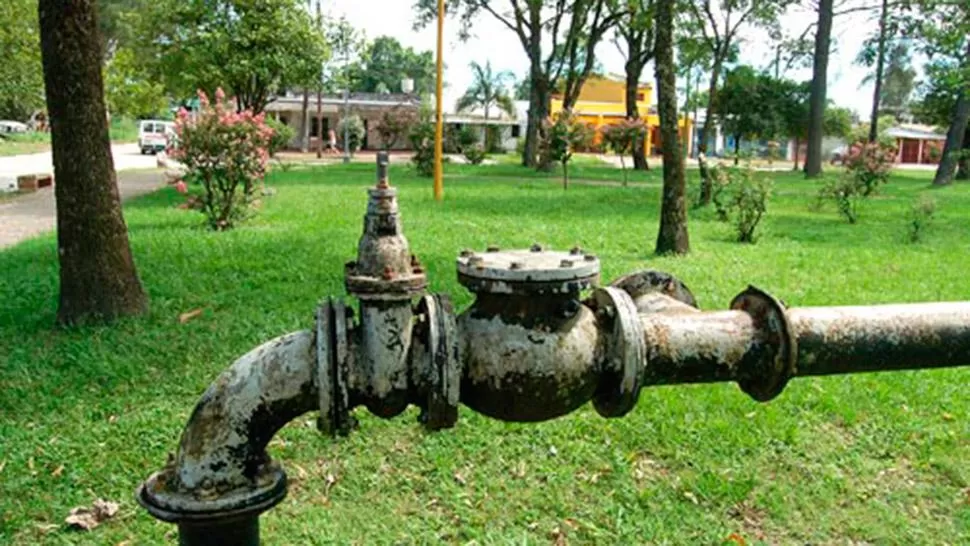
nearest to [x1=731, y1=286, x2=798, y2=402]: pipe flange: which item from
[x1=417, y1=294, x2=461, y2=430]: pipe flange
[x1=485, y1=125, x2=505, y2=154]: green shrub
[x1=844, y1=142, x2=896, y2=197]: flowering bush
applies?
[x1=417, y1=294, x2=461, y2=430]: pipe flange

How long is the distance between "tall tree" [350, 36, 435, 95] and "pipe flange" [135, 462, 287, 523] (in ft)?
238

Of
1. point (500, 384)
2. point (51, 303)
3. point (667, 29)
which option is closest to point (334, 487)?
point (500, 384)

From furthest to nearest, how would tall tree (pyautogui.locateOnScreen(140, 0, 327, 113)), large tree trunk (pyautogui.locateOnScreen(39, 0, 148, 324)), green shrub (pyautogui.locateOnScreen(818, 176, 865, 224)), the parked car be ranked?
the parked car → tall tree (pyautogui.locateOnScreen(140, 0, 327, 113)) → green shrub (pyautogui.locateOnScreen(818, 176, 865, 224)) → large tree trunk (pyautogui.locateOnScreen(39, 0, 148, 324))

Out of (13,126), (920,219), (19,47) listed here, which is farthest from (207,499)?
(13,126)

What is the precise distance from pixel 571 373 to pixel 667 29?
370 inches

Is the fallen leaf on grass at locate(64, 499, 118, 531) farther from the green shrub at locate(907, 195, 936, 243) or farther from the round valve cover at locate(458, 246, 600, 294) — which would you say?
the green shrub at locate(907, 195, 936, 243)

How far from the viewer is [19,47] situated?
61.7 ft

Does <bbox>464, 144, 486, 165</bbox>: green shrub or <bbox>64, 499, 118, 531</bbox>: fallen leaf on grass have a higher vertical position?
<bbox>464, 144, 486, 165</bbox>: green shrub

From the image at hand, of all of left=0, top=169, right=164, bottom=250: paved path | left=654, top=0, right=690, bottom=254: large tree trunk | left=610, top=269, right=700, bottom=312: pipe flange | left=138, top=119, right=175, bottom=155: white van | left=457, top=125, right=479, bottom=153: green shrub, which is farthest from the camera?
left=138, top=119, right=175, bottom=155: white van

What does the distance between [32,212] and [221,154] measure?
16.8ft

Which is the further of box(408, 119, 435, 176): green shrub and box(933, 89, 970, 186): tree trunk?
box(933, 89, 970, 186): tree trunk

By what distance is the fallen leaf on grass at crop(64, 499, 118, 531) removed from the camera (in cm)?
350

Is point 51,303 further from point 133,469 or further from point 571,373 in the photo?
point 571,373

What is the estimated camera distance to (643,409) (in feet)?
15.7
